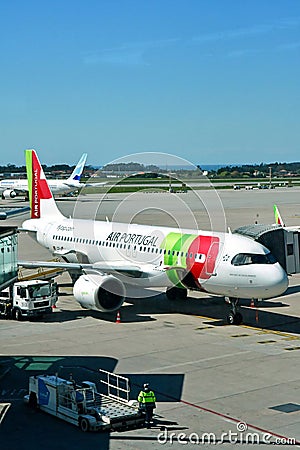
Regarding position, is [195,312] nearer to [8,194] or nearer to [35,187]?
[35,187]

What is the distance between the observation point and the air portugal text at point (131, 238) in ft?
115

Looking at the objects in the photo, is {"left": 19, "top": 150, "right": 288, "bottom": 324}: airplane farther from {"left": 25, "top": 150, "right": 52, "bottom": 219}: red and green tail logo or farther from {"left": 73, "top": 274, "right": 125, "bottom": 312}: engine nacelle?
{"left": 25, "top": 150, "right": 52, "bottom": 219}: red and green tail logo

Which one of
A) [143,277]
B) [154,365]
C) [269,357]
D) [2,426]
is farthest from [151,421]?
[143,277]

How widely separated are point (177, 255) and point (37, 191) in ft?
52.2

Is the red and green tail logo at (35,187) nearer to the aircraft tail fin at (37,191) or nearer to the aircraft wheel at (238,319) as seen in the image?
the aircraft tail fin at (37,191)

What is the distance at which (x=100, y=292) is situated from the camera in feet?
106

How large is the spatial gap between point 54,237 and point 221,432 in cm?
2548

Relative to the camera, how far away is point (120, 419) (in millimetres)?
18953

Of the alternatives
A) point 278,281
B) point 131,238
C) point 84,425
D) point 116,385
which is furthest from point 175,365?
point 131,238

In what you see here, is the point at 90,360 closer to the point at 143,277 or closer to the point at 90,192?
the point at 143,277

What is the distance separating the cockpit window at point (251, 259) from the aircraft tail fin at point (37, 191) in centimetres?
1797

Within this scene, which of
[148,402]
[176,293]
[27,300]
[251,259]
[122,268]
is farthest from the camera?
[176,293]

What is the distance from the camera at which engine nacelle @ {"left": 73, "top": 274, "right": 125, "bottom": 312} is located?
106 ft

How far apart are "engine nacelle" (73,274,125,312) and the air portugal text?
10.1 ft
